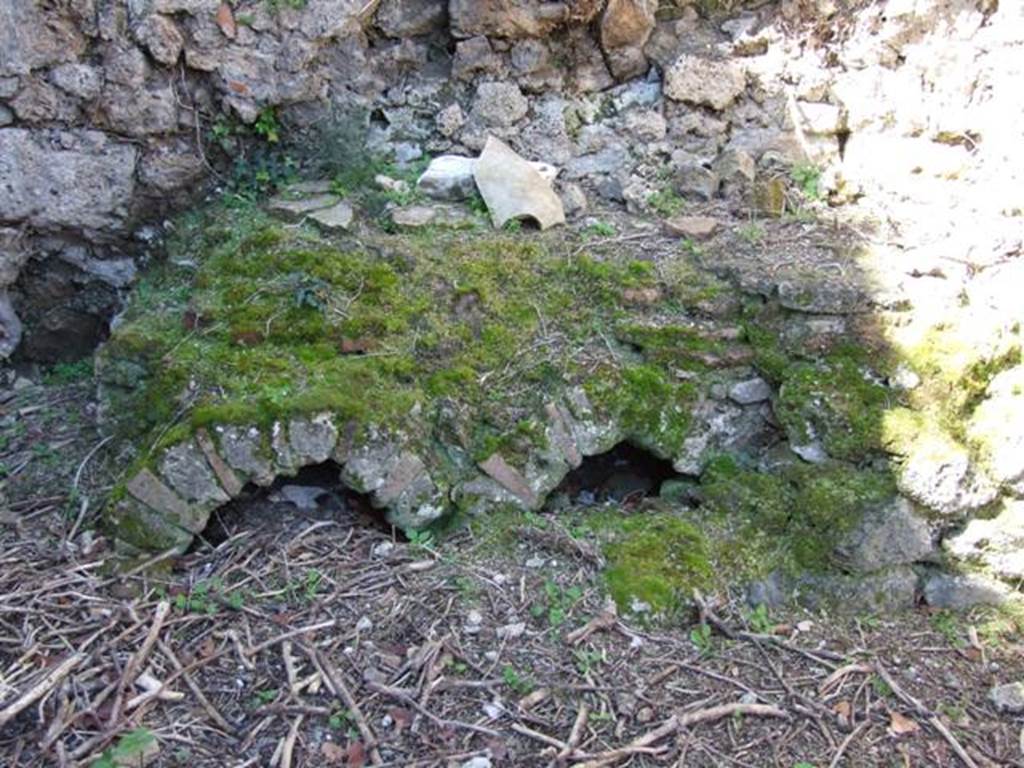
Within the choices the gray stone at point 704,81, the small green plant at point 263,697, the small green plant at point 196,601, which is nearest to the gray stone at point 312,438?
the small green plant at point 196,601

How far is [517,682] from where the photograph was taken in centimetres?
286

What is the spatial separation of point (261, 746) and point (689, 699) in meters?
1.27

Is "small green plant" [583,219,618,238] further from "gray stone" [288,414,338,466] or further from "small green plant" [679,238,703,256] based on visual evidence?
"gray stone" [288,414,338,466]

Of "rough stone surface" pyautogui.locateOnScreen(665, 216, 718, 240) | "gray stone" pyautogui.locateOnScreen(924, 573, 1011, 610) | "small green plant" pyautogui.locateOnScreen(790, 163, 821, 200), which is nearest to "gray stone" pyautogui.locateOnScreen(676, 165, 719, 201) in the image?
"rough stone surface" pyautogui.locateOnScreen(665, 216, 718, 240)

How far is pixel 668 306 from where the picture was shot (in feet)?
12.5

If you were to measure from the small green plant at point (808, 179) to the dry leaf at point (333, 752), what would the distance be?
3299 millimetres

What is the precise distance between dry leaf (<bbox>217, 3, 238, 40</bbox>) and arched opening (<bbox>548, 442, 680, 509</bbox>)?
2.55m

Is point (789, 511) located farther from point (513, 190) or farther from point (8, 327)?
point (8, 327)

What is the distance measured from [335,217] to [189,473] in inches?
55.1

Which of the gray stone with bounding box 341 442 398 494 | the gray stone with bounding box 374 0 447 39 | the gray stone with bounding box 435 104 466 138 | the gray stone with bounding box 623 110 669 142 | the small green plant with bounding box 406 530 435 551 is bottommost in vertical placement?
the small green plant with bounding box 406 530 435 551

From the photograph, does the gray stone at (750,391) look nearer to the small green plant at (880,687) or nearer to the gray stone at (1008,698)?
the small green plant at (880,687)

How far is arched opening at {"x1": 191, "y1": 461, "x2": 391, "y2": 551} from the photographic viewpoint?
11.2 ft

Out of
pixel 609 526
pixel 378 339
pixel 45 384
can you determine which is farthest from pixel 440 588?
pixel 45 384

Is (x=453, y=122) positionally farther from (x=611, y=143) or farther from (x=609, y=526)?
(x=609, y=526)
